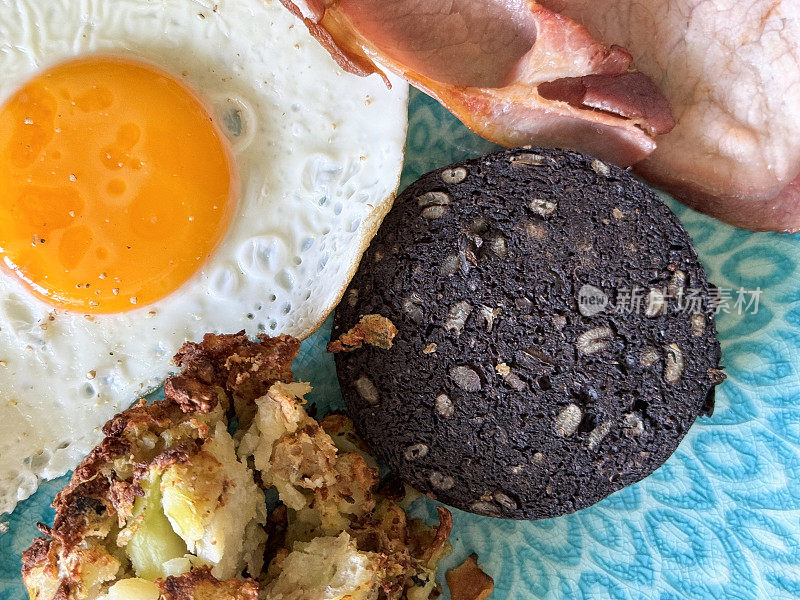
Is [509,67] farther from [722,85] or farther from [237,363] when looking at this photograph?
[237,363]

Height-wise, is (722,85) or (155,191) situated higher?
(722,85)

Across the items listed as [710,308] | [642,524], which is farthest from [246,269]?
[642,524]

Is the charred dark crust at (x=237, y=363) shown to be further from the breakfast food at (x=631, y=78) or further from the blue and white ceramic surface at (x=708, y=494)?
the breakfast food at (x=631, y=78)

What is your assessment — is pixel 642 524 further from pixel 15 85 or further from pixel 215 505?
pixel 15 85

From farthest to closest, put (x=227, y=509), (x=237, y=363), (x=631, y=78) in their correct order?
(x=631, y=78)
(x=237, y=363)
(x=227, y=509)

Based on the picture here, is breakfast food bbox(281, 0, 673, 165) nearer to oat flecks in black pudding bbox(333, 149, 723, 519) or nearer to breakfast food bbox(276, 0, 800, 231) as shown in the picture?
breakfast food bbox(276, 0, 800, 231)

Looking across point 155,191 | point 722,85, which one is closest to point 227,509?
point 155,191
